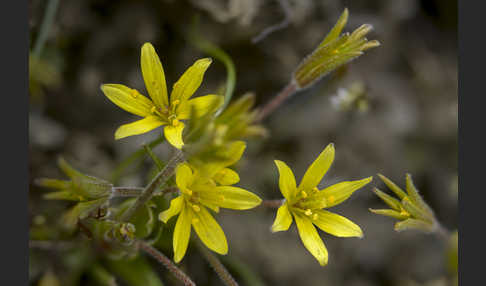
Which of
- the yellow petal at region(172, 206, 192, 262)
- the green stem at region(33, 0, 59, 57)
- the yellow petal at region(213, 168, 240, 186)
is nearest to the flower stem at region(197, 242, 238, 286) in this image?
the yellow petal at region(172, 206, 192, 262)

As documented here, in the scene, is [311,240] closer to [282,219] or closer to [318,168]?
[282,219]

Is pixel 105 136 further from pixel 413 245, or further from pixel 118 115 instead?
pixel 413 245

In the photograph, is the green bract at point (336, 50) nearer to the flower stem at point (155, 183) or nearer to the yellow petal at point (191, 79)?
the yellow petal at point (191, 79)

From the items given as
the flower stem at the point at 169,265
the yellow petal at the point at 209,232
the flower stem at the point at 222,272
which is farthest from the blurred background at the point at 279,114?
the yellow petal at the point at 209,232

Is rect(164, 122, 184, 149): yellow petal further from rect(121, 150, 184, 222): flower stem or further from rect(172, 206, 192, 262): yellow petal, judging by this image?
rect(172, 206, 192, 262): yellow petal

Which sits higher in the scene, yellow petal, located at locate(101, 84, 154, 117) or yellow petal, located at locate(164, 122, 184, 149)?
yellow petal, located at locate(101, 84, 154, 117)

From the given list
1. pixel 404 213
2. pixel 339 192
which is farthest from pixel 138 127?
pixel 404 213
